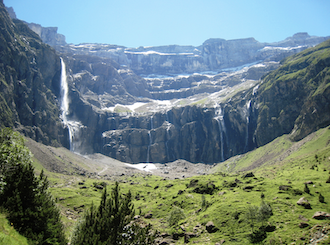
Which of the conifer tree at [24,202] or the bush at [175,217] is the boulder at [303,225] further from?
the conifer tree at [24,202]

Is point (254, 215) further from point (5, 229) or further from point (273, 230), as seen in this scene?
point (5, 229)

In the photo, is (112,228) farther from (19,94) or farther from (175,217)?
(19,94)

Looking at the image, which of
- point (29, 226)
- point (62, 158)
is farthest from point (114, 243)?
point (62, 158)

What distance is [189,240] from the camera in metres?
40.6

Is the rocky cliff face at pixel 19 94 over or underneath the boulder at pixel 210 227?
over

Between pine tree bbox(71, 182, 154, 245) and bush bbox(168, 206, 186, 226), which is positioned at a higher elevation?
pine tree bbox(71, 182, 154, 245)

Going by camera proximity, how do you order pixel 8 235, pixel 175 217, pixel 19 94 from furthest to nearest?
pixel 19 94, pixel 175 217, pixel 8 235

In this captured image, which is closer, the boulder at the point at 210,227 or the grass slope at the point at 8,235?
the grass slope at the point at 8,235

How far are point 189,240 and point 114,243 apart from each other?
18980 mm

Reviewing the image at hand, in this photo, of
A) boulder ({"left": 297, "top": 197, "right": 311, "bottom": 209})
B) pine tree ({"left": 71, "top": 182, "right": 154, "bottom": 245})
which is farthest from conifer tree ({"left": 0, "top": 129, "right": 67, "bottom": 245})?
boulder ({"left": 297, "top": 197, "right": 311, "bottom": 209})

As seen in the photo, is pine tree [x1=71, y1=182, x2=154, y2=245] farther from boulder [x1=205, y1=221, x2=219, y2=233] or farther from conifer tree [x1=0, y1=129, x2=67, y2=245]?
boulder [x1=205, y1=221, x2=219, y2=233]

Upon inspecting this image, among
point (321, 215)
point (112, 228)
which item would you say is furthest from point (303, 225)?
point (112, 228)

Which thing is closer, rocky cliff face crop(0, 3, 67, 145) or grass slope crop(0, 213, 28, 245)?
grass slope crop(0, 213, 28, 245)

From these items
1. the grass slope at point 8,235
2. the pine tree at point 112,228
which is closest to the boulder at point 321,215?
the pine tree at point 112,228
